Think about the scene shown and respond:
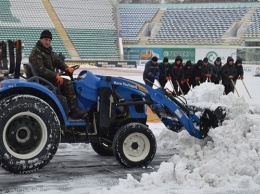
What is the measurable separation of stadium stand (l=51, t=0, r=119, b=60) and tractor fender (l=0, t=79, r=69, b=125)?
107 ft

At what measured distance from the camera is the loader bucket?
6711 millimetres

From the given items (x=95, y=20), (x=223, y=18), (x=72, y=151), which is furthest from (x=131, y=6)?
(x=72, y=151)

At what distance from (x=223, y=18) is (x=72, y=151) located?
36.3 m

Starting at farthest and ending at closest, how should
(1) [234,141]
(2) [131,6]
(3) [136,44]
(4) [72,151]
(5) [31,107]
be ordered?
(2) [131,6] → (3) [136,44] → (4) [72,151] → (1) [234,141] → (5) [31,107]

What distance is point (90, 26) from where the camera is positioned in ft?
139

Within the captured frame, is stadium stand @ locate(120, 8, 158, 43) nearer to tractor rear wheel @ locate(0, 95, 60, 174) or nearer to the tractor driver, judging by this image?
the tractor driver

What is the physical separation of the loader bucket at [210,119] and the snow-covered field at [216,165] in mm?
115

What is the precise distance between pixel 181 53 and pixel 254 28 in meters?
7.48

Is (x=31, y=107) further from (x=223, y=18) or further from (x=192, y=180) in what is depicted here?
(x=223, y=18)

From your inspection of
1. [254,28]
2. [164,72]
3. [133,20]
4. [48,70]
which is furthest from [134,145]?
[133,20]

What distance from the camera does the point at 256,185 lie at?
5180mm

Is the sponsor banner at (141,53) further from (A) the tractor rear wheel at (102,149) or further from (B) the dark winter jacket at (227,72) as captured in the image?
(A) the tractor rear wheel at (102,149)

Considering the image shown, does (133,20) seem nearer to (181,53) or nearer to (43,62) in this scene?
(181,53)

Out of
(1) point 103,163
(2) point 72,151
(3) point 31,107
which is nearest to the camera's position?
(3) point 31,107
